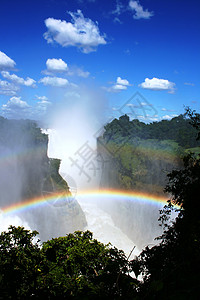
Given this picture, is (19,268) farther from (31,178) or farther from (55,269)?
(31,178)

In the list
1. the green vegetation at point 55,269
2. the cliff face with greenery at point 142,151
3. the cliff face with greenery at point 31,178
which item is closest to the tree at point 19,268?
the green vegetation at point 55,269

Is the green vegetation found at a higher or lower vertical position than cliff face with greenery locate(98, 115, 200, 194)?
lower

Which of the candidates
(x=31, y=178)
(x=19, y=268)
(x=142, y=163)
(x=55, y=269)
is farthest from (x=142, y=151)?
(x=19, y=268)

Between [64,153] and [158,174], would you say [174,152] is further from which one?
[64,153]

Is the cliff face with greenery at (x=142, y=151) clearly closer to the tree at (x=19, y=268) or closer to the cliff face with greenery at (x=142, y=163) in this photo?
the cliff face with greenery at (x=142, y=163)

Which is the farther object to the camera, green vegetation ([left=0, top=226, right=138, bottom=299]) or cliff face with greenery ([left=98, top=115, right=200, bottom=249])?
cliff face with greenery ([left=98, top=115, right=200, bottom=249])

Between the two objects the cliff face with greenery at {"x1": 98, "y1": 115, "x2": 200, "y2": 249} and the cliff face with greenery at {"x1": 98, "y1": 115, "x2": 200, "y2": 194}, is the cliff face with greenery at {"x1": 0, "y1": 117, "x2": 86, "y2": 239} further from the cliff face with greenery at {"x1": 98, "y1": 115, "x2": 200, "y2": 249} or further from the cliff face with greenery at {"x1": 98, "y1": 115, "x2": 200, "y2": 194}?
the cliff face with greenery at {"x1": 98, "y1": 115, "x2": 200, "y2": 194}

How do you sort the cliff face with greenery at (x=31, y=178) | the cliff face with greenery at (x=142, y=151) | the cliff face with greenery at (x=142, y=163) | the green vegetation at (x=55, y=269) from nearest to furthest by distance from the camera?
the green vegetation at (x=55, y=269)
the cliff face with greenery at (x=31, y=178)
the cliff face with greenery at (x=142, y=163)
the cliff face with greenery at (x=142, y=151)

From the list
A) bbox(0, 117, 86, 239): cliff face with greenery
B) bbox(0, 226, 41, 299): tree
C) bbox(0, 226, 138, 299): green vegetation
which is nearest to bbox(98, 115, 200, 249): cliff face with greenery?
bbox(0, 117, 86, 239): cliff face with greenery

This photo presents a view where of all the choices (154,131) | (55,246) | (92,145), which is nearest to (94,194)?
(92,145)
